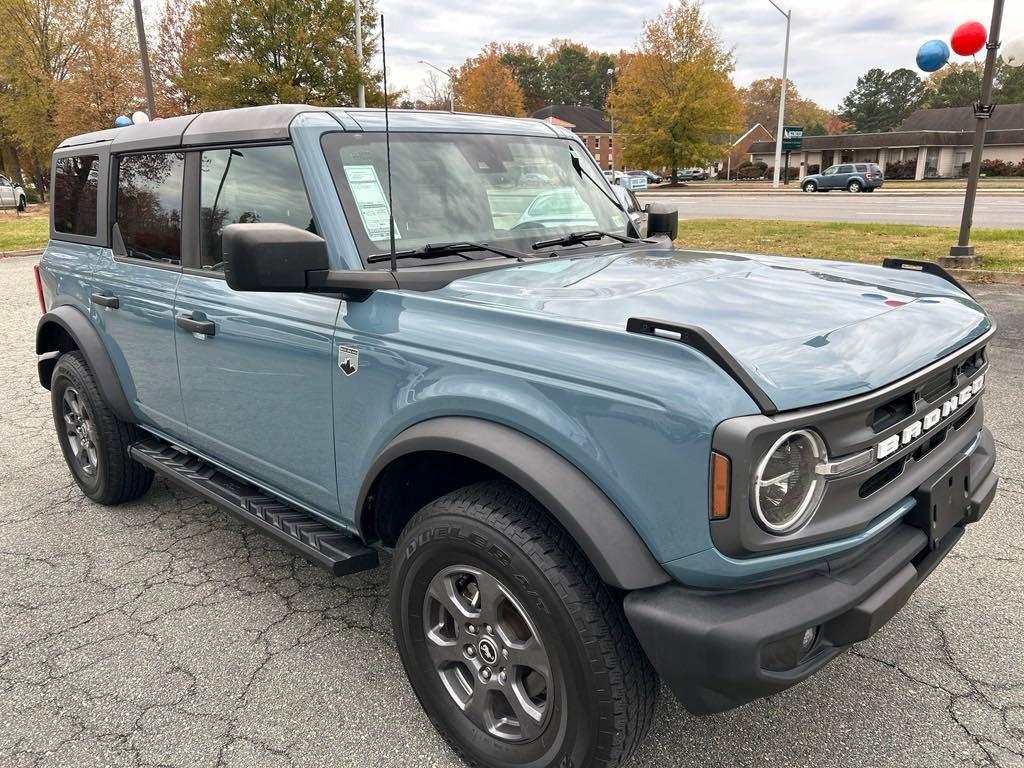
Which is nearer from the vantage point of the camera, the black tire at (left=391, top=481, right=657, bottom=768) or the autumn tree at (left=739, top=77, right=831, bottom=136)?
the black tire at (left=391, top=481, right=657, bottom=768)

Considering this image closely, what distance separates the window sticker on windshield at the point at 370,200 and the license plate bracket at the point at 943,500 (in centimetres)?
181

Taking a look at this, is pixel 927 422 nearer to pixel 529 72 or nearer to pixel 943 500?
pixel 943 500

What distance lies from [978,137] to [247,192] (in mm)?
10644

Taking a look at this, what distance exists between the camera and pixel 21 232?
891 inches

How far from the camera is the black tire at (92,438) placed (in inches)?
153

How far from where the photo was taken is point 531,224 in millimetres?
3018

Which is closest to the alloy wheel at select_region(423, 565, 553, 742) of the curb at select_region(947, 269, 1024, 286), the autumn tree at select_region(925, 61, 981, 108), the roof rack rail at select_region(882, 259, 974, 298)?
the roof rack rail at select_region(882, 259, 974, 298)

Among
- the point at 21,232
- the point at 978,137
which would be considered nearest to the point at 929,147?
the point at 978,137

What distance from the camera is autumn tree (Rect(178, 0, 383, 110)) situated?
2597 cm

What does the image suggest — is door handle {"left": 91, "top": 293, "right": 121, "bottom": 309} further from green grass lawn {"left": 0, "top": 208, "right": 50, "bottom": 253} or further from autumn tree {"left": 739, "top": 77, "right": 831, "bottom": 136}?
autumn tree {"left": 739, "top": 77, "right": 831, "bottom": 136}

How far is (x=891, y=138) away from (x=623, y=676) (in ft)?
238

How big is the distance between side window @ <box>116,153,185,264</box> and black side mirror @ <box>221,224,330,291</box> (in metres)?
1.33

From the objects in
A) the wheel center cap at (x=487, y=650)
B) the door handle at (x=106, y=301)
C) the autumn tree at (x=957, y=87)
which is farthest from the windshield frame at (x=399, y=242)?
the autumn tree at (x=957, y=87)

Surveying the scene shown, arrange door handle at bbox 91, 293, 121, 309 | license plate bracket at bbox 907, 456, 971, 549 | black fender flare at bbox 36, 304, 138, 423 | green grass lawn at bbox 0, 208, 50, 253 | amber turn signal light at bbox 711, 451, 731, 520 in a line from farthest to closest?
1. green grass lawn at bbox 0, 208, 50, 253
2. black fender flare at bbox 36, 304, 138, 423
3. door handle at bbox 91, 293, 121, 309
4. license plate bracket at bbox 907, 456, 971, 549
5. amber turn signal light at bbox 711, 451, 731, 520
